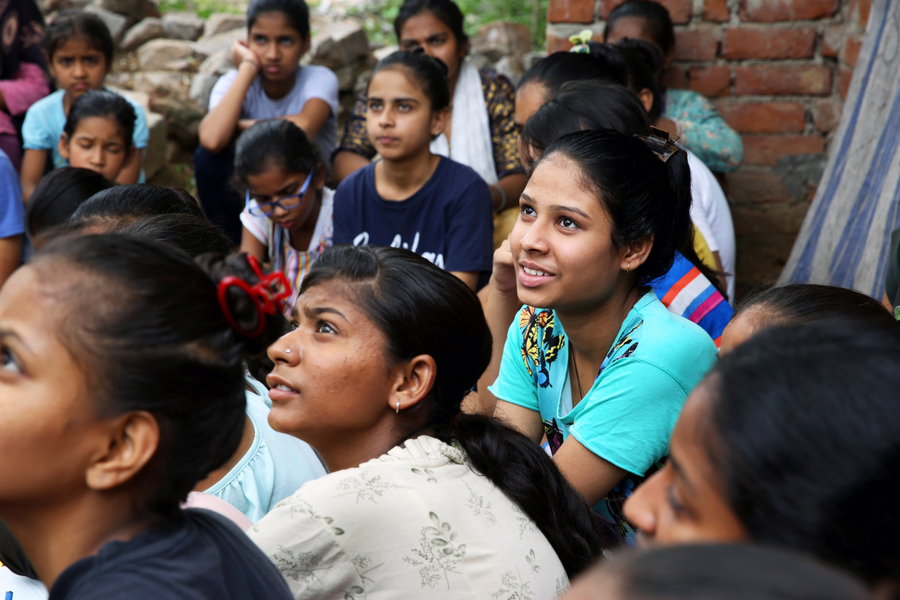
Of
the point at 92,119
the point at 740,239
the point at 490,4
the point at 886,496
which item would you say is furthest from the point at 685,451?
the point at 490,4

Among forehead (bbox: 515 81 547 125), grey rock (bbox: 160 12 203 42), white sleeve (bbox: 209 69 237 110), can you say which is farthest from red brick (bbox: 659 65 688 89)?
grey rock (bbox: 160 12 203 42)

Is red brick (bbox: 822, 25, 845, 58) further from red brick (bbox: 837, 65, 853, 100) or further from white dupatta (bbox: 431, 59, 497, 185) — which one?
white dupatta (bbox: 431, 59, 497, 185)

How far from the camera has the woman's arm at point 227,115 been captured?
13.8ft

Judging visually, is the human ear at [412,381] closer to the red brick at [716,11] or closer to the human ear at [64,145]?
the red brick at [716,11]

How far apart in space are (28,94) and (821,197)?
415 cm

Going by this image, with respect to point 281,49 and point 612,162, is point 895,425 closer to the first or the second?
point 612,162

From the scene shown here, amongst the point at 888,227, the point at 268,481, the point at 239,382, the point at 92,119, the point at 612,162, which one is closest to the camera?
the point at 239,382

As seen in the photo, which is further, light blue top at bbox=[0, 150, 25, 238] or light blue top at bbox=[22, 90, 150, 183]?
light blue top at bbox=[22, 90, 150, 183]

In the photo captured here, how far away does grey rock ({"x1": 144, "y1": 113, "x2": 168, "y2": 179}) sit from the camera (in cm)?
512

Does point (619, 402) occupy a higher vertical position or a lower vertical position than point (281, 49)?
lower

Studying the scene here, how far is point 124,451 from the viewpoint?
3.53ft

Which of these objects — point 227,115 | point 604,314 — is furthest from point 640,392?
point 227,115

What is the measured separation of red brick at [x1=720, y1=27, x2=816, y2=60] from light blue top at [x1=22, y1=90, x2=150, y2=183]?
296 cm

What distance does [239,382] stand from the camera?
3.86 feet
